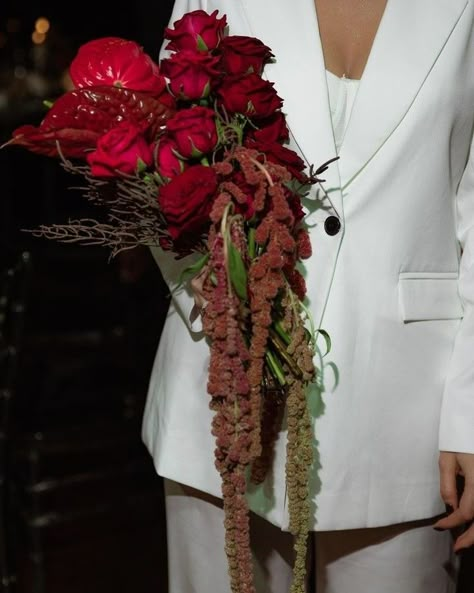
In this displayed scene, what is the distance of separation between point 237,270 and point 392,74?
1.34ft

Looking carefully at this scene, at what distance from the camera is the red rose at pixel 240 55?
1138mm

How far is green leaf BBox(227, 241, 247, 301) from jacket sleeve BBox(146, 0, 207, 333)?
0.84ft

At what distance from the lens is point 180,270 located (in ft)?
4.41

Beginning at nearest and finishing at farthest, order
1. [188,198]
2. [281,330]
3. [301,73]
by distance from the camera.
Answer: [188,198] < [281,330] < [301,73]

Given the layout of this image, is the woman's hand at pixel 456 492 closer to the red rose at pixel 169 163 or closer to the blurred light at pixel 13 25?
the red rose at pixel 169 163

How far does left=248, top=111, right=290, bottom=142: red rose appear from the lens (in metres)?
1.14

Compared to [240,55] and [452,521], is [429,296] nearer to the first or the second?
[452,521]

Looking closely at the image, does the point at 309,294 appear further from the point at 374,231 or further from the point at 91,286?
the point at 91,286

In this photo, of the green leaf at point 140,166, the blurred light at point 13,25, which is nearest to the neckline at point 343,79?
the green leaf at point 140,166

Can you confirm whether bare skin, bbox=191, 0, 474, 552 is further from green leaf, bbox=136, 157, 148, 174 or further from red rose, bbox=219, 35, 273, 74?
green leaf, bbox=136, 157, 148, 174

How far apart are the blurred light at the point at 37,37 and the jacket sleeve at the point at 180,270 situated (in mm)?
4515

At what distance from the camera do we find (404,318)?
1.23 metres

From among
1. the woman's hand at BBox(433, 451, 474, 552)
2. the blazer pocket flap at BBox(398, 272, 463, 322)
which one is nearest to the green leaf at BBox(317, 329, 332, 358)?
the blazer pocket flap at BBox(398, 272, 463, 322)

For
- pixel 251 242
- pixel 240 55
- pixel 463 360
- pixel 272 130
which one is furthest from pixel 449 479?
pixel 240 55
